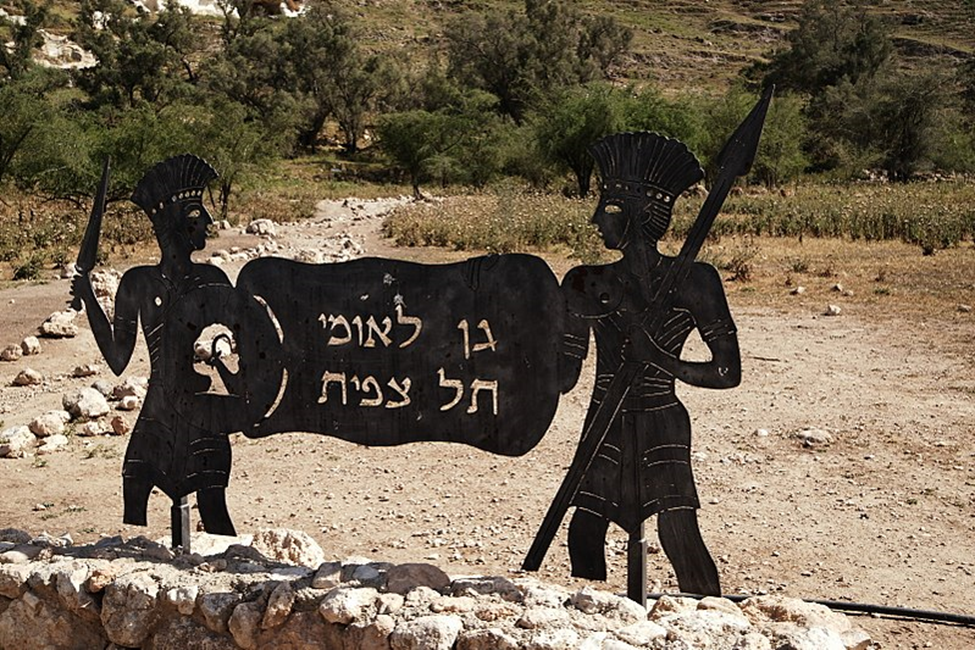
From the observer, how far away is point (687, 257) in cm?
430

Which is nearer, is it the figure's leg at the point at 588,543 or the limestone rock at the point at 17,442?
the figure's leg at the point at 588,543

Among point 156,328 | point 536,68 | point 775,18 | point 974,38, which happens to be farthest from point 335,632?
point 775,18

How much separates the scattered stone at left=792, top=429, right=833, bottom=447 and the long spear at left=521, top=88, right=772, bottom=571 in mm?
5088

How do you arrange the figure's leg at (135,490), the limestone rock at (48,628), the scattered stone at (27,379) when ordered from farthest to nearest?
the scattered stone at (27,379) < the figure's leg at (135,490) < the limestone rock at (48,628)

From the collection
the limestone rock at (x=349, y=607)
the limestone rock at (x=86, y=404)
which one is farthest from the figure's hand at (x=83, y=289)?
the limestone rock at (x=86, y=404)

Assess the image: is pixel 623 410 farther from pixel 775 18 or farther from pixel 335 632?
pixel 775 18

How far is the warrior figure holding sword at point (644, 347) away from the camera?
14.2ft

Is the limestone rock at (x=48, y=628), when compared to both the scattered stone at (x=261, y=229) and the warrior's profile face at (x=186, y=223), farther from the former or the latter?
the scattered stone at (x=261, y=229)

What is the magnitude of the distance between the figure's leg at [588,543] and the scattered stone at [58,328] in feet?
33.3

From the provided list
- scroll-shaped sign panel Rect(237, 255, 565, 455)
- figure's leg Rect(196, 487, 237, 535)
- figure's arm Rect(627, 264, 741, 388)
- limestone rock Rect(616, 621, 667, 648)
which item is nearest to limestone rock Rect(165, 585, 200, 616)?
figure's leg Rect(196, 487, 237, 535)

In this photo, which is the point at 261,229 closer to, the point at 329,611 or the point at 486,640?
the point at 329,611

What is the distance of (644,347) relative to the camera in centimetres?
443

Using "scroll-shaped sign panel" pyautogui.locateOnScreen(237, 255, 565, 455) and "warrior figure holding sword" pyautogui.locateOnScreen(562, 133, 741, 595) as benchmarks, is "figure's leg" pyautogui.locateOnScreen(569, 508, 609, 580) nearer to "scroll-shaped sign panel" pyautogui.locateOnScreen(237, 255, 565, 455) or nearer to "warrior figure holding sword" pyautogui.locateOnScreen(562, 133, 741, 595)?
"warrior figure holding sword" pyautogui.locateOnScreen(562, 133, 741, 595)

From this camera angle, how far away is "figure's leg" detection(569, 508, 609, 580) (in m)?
4.55
